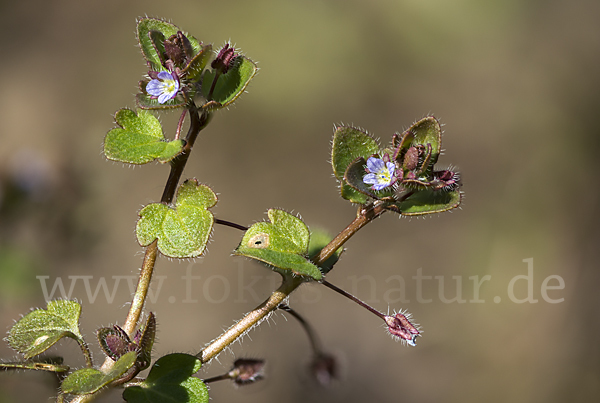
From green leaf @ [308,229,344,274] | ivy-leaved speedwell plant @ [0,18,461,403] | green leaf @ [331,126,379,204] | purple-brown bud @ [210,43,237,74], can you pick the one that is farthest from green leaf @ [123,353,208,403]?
purple-brown bud @ [210,43,237,74]

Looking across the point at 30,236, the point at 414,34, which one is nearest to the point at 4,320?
the point at 30,236

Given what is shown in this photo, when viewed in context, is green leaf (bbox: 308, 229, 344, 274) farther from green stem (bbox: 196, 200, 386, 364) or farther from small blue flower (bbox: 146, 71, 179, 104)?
small blue flower (bbox: 146, 71, 179, 104)

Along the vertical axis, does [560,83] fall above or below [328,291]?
above

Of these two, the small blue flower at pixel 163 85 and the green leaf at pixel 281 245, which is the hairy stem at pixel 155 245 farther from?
the green leaf at pixel 281 245

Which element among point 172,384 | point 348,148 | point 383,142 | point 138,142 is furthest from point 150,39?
point 383,142

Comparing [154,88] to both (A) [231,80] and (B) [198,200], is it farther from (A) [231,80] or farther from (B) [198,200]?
(B) [198,200]

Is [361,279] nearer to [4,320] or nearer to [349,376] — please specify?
[349,376]

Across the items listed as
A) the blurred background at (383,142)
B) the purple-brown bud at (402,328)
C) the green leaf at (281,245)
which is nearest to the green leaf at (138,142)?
the green leaf at (281,245)
